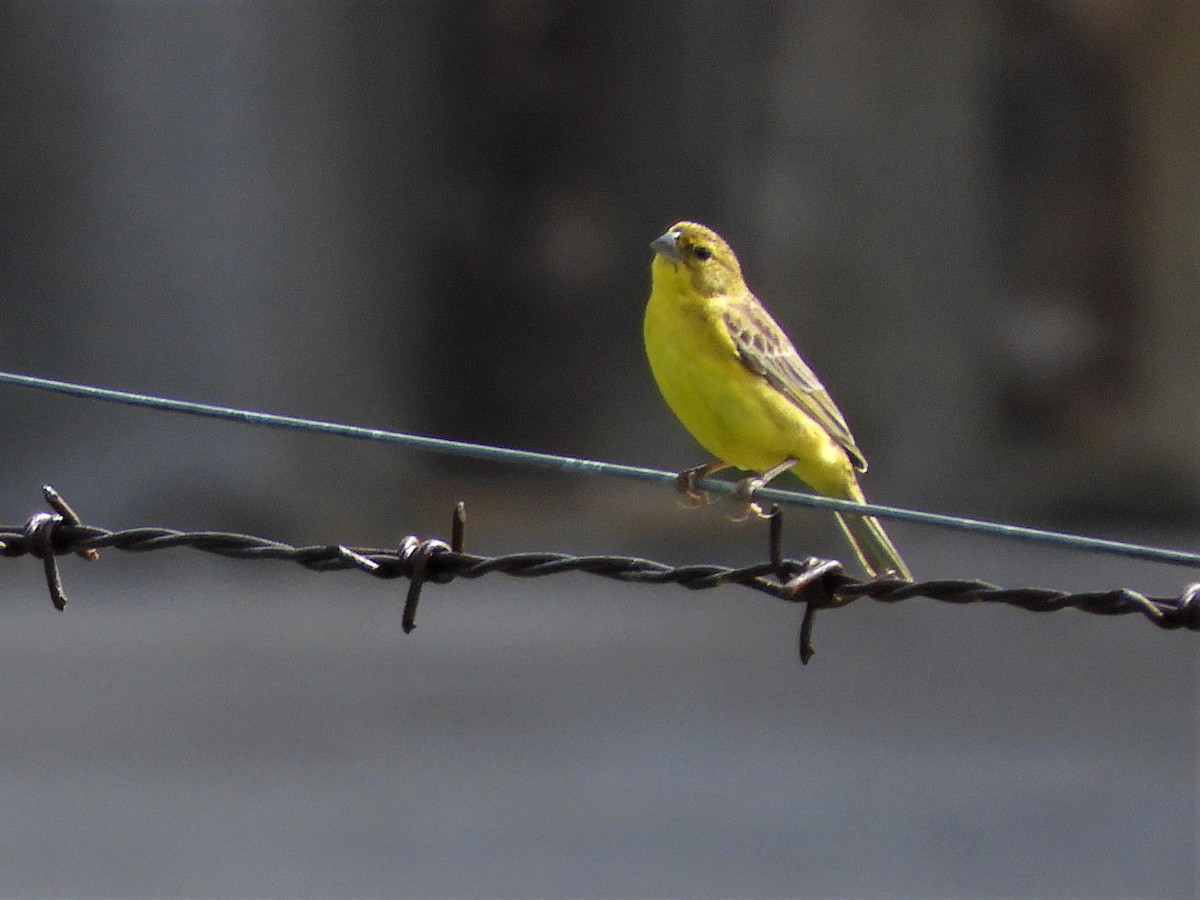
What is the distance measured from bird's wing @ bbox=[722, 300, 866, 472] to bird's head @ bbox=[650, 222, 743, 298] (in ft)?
0.25

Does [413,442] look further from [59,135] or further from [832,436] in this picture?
[59,135]

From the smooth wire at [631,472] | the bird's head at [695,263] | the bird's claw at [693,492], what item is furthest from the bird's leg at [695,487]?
the smooth wire at [631,472]

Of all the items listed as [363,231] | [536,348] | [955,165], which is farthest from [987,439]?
[363,231]

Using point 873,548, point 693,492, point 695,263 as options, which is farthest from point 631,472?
point 695,263

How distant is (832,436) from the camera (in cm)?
508

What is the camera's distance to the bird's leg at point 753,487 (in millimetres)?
3887

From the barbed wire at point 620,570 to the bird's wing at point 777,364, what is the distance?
1.92 metres

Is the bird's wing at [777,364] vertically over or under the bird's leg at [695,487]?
over

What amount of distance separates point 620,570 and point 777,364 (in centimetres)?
209

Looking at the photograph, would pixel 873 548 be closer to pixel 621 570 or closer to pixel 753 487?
pixel 753 487

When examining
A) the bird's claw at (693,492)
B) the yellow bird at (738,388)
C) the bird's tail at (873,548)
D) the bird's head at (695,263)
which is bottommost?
the bird's tail at (873,548)

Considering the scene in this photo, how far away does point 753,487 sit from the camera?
411 centimetres

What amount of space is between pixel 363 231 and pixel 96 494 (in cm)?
193

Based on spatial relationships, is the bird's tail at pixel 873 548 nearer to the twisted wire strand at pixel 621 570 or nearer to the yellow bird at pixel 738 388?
the yellow bird at pixel 738 388
